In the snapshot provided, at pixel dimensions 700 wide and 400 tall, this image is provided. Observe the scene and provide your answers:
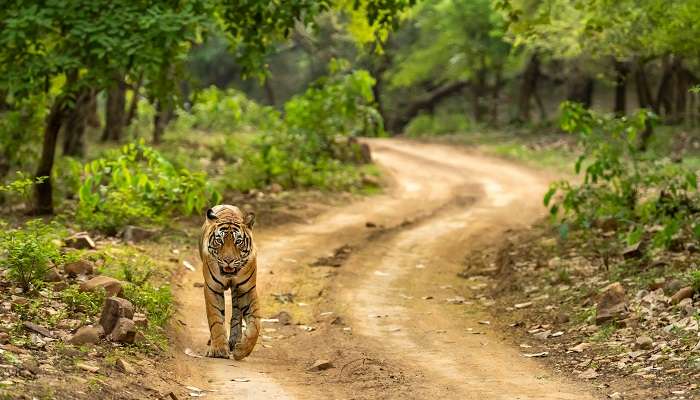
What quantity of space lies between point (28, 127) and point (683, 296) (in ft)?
41.9

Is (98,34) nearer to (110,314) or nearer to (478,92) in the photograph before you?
(110,314)

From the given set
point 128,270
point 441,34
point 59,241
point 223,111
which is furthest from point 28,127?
point 441,34

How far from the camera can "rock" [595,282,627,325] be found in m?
11.4

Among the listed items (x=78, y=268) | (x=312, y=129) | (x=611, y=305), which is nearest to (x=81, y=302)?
(x=78, y=268)

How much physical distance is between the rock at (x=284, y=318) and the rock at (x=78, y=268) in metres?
2.21

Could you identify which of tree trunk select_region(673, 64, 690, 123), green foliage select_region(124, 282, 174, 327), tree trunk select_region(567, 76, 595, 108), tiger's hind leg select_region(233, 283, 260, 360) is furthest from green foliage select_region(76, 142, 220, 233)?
tree trunk select_region(567, 76, 595, 108)

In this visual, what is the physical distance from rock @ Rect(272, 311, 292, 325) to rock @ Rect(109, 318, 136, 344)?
9.80ft

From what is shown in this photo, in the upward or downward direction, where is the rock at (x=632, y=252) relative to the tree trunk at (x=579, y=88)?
downward

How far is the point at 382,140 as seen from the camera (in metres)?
42.3

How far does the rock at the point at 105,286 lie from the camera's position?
1057cm

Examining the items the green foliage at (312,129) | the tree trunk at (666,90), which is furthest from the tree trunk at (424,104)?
the green foliage at (312,129)

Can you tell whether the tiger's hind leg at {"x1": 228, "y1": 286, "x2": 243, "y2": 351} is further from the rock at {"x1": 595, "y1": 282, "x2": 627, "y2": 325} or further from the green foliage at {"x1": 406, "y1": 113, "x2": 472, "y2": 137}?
the green foliage at {"x1": 406, "y1": 113, "x2": 472, "y2": 137}

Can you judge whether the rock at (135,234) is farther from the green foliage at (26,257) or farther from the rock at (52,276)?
the green foliage at (26,257)

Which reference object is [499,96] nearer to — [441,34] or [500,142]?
[441,34]
